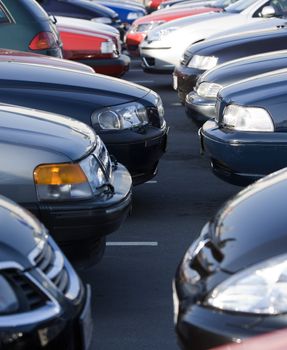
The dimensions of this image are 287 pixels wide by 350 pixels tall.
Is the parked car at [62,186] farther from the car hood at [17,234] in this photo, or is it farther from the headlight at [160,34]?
the headlight at [160,34]

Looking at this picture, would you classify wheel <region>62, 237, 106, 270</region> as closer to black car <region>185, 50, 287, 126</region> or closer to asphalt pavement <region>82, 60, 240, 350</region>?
asphalt pavement <region>82, 60, 240, 350</region>

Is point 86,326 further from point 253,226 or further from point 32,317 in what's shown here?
point 253,226

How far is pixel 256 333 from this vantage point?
3.87 meters

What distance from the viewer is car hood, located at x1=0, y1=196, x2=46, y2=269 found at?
408 centimetres

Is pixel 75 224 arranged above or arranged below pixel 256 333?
below

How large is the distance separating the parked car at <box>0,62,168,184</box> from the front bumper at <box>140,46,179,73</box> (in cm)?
747

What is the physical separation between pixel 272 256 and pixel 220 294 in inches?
9.3

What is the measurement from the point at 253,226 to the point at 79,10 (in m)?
15.0

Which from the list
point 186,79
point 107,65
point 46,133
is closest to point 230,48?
point 186,79

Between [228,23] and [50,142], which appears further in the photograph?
[228,23]

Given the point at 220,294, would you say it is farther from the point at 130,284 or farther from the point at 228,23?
the point at 228,23

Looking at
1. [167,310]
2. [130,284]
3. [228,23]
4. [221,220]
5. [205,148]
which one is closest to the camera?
[221,220]

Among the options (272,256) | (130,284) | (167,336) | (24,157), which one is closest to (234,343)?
(272,256)

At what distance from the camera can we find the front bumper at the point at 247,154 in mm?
7480
